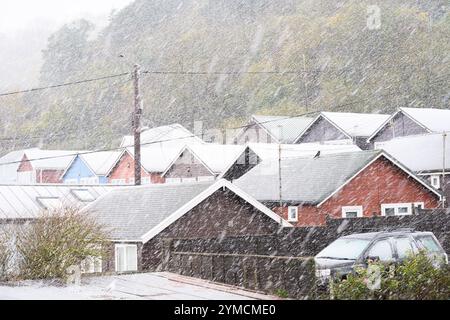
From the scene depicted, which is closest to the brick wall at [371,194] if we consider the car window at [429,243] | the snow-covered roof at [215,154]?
the snow-covered roof at [215,154]

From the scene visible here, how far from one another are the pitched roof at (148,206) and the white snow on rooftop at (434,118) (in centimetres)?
324

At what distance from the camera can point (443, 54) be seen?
28.7 feet

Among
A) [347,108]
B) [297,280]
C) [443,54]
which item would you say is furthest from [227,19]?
[297,280]

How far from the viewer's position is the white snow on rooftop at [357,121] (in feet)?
29.0

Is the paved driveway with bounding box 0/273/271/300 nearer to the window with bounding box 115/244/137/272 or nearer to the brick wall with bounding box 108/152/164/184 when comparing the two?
the window with bounding box 115/244/137/272

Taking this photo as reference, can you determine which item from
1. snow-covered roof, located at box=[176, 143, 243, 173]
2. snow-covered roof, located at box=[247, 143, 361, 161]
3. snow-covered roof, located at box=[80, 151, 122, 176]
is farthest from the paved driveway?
snow-covered roof, located at box=[80, 151, 122, 176]

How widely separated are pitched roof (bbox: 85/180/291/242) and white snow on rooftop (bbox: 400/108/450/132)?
3.24 m

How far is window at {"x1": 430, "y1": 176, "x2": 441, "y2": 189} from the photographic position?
11.0 metres

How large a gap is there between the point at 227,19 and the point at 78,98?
2.33 metres

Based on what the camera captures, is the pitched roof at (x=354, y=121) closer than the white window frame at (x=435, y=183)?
Yes

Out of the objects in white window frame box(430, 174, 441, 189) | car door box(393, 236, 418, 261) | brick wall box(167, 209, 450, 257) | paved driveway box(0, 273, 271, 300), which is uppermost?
white window frame box(430, 174, 441, 189)

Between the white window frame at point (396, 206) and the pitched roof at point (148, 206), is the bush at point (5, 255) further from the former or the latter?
the white window frame at point (396, 206)

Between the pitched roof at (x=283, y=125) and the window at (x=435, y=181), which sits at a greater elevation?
the pitched roof at (x=283, y=125)
